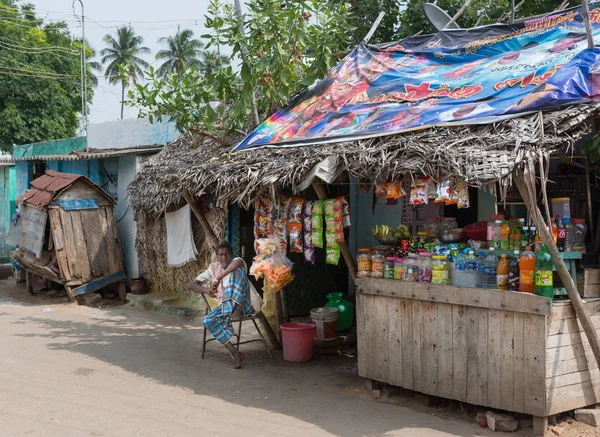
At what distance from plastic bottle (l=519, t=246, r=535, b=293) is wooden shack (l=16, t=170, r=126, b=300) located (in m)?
8.94

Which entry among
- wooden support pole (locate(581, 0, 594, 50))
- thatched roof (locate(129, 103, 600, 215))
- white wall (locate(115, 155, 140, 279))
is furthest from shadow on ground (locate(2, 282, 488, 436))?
wooden support pole (locate(581, 0, 594, 50))

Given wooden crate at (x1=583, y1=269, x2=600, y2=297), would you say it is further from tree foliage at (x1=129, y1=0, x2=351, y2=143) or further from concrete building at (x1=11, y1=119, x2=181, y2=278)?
concrete building at (x1=11, y1=119, x2=181, y2=278)

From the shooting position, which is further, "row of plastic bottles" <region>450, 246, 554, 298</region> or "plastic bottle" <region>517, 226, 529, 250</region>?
"plastic bottle" <region>517, 226, 529, 250</region>

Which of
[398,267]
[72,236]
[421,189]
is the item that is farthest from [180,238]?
[421,189]

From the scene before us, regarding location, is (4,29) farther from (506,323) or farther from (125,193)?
(506,323)

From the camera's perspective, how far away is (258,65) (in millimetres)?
7789

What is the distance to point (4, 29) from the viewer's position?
24781mm

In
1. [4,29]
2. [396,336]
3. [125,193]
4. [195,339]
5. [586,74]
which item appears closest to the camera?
[586,74]

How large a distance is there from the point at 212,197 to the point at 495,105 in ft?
16.2

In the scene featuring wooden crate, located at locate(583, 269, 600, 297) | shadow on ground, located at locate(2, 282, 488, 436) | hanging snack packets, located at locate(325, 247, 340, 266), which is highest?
hanging snack packets, located at locate(325, 247, 340, 266)

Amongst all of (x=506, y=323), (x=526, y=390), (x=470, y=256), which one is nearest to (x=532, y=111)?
(x=470, y=256)

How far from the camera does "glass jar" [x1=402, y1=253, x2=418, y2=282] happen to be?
225 inches

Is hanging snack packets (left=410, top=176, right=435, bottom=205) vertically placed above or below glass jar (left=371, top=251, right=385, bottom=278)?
above

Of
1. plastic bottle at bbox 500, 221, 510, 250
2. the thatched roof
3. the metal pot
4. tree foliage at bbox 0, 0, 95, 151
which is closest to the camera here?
the thatched roof
